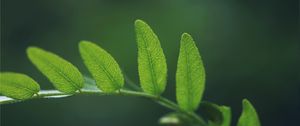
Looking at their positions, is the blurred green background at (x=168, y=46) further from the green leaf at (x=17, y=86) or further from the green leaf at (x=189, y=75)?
the green leaf at (x=17, y=86)

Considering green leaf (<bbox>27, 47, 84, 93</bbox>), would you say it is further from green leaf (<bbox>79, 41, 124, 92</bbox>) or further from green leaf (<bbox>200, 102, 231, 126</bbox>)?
green leaf (<bbox>200, 102, 231, 126</bbox>)

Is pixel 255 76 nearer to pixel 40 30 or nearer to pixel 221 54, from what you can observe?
pixel 221 54

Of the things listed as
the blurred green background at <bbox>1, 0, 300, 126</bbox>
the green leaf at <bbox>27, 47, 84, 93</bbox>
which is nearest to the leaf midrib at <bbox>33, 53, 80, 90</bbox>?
the green leaf at <bbox>27, 47, 84, 93</bbox>

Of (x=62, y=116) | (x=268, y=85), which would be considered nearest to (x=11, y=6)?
(x=62, y=116)

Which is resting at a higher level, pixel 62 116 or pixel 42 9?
pixel 42 9

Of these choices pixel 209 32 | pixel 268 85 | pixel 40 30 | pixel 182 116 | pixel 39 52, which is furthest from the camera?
pixel 40 30

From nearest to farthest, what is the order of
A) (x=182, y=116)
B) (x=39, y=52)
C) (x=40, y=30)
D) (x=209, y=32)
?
1. (x=39, y=52)
2. (x=182, y=116)
3. (x=209, y=32)
4. (x=40, y=30)
